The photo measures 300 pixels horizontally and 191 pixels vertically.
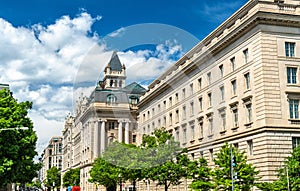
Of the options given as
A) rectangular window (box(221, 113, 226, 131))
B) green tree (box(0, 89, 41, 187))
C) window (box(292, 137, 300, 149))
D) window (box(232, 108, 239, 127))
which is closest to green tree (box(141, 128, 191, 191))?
rectangular window (box(221, 113, 226, 131))

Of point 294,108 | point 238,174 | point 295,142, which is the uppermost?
point 294,108

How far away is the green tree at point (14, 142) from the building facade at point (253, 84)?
16423 millimetres

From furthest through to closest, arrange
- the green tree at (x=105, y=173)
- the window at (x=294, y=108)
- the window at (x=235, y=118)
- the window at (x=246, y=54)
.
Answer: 1. the green tree at (x=105, y=173)
2. the window at (x=235, y=118)
3. the window at (x=246, y=54)
4. the window at (x=294, y=108)

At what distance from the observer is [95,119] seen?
113938 millimetres

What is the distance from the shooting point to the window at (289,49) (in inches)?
1899

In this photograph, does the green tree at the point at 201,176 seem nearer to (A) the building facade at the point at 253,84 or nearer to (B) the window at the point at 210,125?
(A) the building facade at the point at 253,84

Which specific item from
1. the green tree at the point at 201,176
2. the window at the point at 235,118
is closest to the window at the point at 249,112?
the window at the point at 235,118

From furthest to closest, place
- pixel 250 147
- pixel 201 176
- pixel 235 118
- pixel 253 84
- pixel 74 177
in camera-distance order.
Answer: pixel 74 177
pixel 235 118
pixel 201 176
pixel 250 147
pixel 253 84

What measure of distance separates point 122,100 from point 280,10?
21.7 metres

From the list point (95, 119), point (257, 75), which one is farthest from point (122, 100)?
point (95, 119)

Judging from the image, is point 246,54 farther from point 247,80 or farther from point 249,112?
point 249,112

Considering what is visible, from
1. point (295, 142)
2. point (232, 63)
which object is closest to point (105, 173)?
point (232, 63)

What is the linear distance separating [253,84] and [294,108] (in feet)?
16.6

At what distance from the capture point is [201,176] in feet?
163
